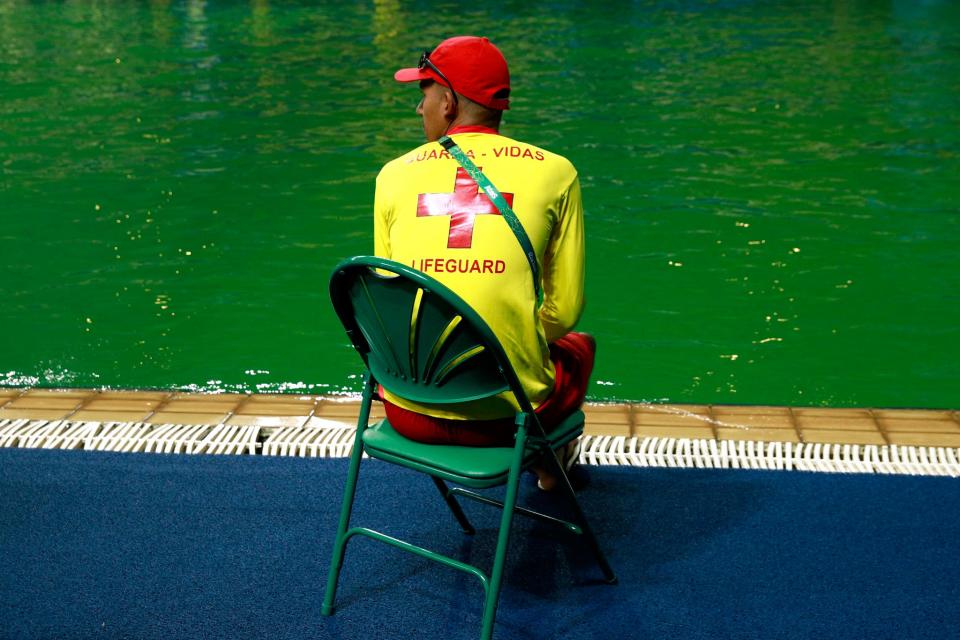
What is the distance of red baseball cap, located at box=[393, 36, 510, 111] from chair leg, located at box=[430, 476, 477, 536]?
40.8 inches

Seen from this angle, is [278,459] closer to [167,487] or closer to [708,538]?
[167,487]

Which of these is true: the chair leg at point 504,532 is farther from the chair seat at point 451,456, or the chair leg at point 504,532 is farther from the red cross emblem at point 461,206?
the red cross emblem at point 461,206

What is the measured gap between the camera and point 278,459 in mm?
3602

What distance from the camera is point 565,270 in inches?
103

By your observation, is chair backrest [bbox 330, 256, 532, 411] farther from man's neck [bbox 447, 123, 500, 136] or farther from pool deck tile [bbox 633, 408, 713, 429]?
pool deck tile [bbox 633, 408, 713, 429]

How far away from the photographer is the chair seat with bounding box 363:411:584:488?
2428 millimetres

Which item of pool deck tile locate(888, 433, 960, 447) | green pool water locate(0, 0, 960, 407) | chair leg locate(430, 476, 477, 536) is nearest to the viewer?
chair leg locate(430, 476, 477, 536)

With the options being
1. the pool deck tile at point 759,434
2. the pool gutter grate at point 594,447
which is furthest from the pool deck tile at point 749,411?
the pool gutter grate at point 594,447

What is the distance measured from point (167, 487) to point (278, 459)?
1.16 feet

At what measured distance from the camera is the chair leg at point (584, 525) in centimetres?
266

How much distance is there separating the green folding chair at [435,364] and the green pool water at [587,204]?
2186 mm

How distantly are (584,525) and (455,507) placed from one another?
1.42 feet

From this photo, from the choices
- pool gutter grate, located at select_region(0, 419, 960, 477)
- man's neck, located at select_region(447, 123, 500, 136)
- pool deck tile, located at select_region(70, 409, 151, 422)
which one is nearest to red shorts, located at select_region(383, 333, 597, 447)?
man's neck, located at select_region(447, 123, 500, 136)

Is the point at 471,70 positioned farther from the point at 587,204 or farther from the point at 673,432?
the point at 587,204
